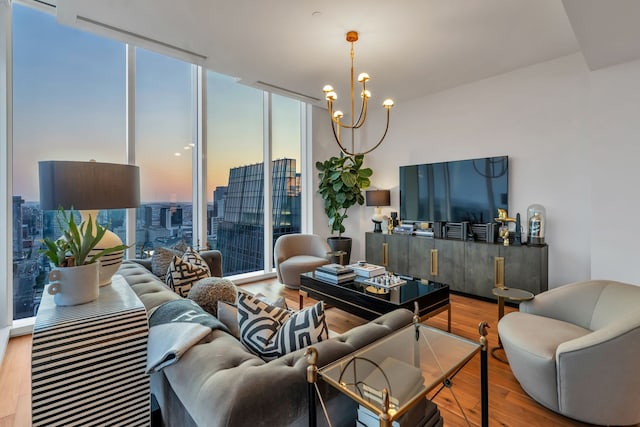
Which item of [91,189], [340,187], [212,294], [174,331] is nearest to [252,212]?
[340,187]

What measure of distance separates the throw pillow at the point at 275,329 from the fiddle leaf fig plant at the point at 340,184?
149 inches

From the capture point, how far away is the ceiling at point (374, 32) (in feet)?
7.89

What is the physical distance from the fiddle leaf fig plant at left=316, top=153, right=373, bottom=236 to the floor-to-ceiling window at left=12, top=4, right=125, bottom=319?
302 centimetres

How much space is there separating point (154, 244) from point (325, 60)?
306 cm

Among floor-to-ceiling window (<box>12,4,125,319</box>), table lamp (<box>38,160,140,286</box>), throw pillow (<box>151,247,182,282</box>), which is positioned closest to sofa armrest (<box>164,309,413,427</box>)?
table lamp (<box>38,160,140,286</box>)

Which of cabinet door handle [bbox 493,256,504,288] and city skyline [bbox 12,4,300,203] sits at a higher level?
city skyline [bbox 12,4,300,203]

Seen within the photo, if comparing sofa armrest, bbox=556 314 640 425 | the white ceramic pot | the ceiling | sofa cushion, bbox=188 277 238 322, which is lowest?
sofa armrest, bbox=556 314 640 425

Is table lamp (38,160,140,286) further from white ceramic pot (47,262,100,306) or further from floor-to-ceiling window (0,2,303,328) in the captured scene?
floor-to-ceiling window (0,2,303,328)

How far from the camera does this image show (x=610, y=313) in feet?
6.06

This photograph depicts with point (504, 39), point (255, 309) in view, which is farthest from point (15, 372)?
point (504, 39)

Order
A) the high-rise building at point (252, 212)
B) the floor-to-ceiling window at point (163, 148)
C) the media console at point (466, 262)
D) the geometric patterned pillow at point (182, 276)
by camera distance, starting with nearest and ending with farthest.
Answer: the geometric patterned pillow at point (182, 276)
the media console at point (466, 262)
the floor-to-ceiling window at point (163, 148)
the high-rise building at point (252, 212)

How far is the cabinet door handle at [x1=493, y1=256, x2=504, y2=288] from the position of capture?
136 inches

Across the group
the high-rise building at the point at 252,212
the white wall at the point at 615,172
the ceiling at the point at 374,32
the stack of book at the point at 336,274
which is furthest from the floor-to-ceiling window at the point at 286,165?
the white wall at the point at 615,172

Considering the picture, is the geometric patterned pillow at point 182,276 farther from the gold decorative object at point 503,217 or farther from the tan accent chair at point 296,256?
the gold decorative object at point 503,217
